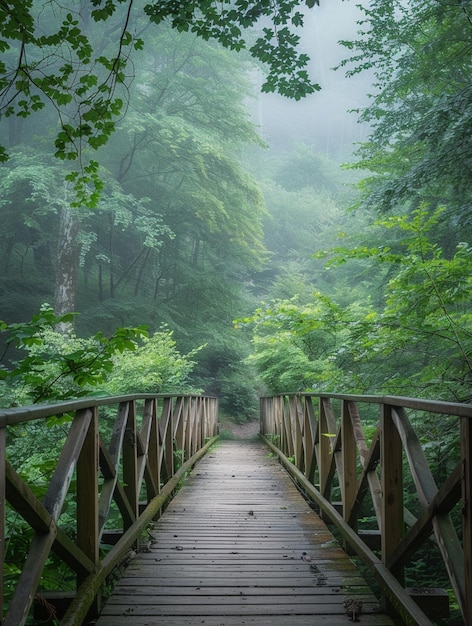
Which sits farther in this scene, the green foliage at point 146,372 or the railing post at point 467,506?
the green foliage at point 146,372

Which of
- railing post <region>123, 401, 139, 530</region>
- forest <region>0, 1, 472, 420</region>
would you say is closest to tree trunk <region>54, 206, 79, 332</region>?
forest <region>0, 1, 472, 420</region>

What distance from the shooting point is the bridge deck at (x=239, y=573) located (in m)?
2.54

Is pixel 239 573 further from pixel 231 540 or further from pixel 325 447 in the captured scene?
pixel 325 447

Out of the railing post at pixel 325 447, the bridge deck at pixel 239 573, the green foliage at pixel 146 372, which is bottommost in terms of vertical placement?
the bridge deck at pixel 239 573

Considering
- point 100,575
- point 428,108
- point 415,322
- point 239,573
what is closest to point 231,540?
point 239,573

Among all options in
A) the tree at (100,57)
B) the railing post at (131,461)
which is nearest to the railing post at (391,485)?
the railing post at (131,461)

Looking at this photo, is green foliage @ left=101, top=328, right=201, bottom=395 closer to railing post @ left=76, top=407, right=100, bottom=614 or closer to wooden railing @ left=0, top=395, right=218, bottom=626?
wooden railing @ left=0, top=395, right=218, bottom=626

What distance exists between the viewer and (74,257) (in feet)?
50.3

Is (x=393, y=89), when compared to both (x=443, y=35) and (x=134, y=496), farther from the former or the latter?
(x=134, y=496)

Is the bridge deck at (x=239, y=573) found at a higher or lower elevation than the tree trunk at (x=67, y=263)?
lower

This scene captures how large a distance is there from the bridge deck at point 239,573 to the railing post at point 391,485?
1.12ft

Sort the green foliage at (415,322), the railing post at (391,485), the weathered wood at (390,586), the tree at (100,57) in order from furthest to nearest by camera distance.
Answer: the green foliage at (415,322), the tree at (100,57), the railing post at (391,485), the weathered wood at (390,586)

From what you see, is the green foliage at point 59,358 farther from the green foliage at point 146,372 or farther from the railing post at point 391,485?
the green foliage at point 146,372

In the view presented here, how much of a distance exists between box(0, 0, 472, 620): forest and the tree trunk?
0.06 metres
